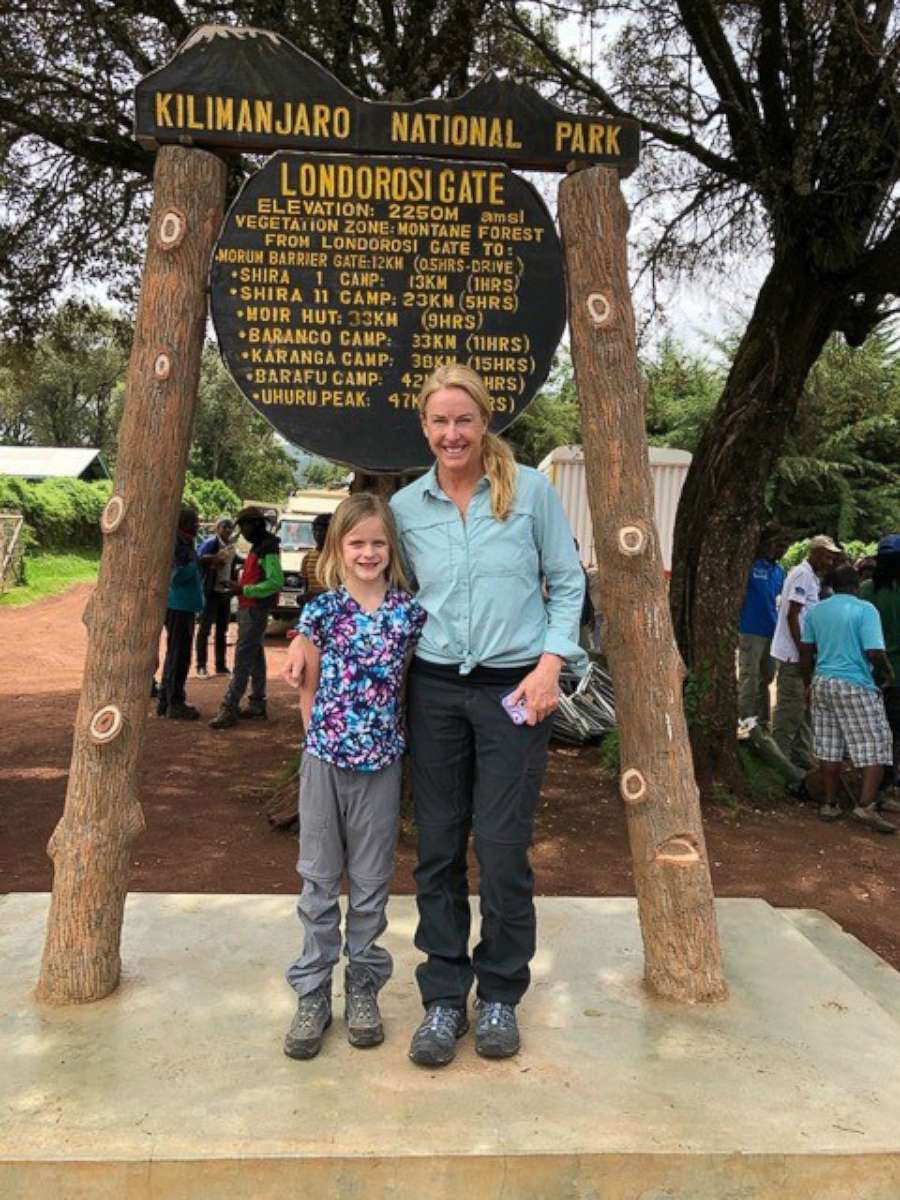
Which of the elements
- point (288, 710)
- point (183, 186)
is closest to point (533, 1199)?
point (183, 186)

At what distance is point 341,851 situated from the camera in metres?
2.74

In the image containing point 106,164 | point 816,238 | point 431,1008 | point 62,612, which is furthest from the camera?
point 62,612

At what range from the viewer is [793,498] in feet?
85.9

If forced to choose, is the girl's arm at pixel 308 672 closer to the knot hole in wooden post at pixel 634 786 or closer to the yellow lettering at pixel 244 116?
the knot hole in wooden post at pixel 634 786

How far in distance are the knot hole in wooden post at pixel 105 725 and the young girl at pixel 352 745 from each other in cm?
66

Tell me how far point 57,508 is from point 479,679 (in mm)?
26115

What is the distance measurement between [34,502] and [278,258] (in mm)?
24442

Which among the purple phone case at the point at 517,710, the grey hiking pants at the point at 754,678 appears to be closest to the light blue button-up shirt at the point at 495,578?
the purple phone case at the point at 517,710

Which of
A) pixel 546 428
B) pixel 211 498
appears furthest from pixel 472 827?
pixel 211 498

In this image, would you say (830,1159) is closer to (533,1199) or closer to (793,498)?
(533,1199)

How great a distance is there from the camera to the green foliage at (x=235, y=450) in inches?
1668

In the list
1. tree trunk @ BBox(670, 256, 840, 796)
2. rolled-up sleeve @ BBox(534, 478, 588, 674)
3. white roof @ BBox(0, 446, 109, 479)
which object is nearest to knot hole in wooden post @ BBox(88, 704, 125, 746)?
rolled-up sleeve @ BBox(534, 478, 588, 674)

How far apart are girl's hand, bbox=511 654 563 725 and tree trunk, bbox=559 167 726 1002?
619 millimetres

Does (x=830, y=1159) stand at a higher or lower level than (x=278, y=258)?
lower
